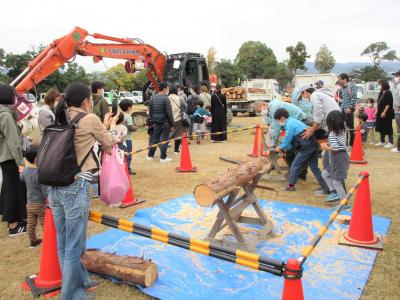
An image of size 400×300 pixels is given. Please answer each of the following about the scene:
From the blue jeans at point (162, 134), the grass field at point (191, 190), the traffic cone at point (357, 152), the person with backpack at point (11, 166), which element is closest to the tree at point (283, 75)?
the grass field at point (191, 190)

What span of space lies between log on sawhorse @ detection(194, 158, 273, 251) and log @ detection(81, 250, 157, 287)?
0.82m

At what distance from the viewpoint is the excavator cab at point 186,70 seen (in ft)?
48.4

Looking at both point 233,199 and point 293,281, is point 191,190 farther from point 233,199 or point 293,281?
point 293,281

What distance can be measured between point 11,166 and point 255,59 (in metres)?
60.4

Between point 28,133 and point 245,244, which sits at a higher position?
point 28,133

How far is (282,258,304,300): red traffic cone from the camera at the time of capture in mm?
A: 2232

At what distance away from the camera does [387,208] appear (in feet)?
18.5

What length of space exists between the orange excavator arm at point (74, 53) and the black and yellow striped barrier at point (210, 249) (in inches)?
288

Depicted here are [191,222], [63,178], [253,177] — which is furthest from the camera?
[191,222]

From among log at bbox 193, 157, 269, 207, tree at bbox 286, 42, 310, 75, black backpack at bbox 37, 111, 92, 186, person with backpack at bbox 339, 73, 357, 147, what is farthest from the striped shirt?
tree at bbox 286, 42, 310, 75

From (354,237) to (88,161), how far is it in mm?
3182

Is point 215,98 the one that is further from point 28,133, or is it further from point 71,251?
point 71,251

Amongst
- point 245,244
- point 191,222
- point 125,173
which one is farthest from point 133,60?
point 245,244

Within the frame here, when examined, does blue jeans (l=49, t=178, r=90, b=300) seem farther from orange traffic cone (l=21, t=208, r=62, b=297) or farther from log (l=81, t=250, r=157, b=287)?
log (l=81, t=250, r=157, b=287)
